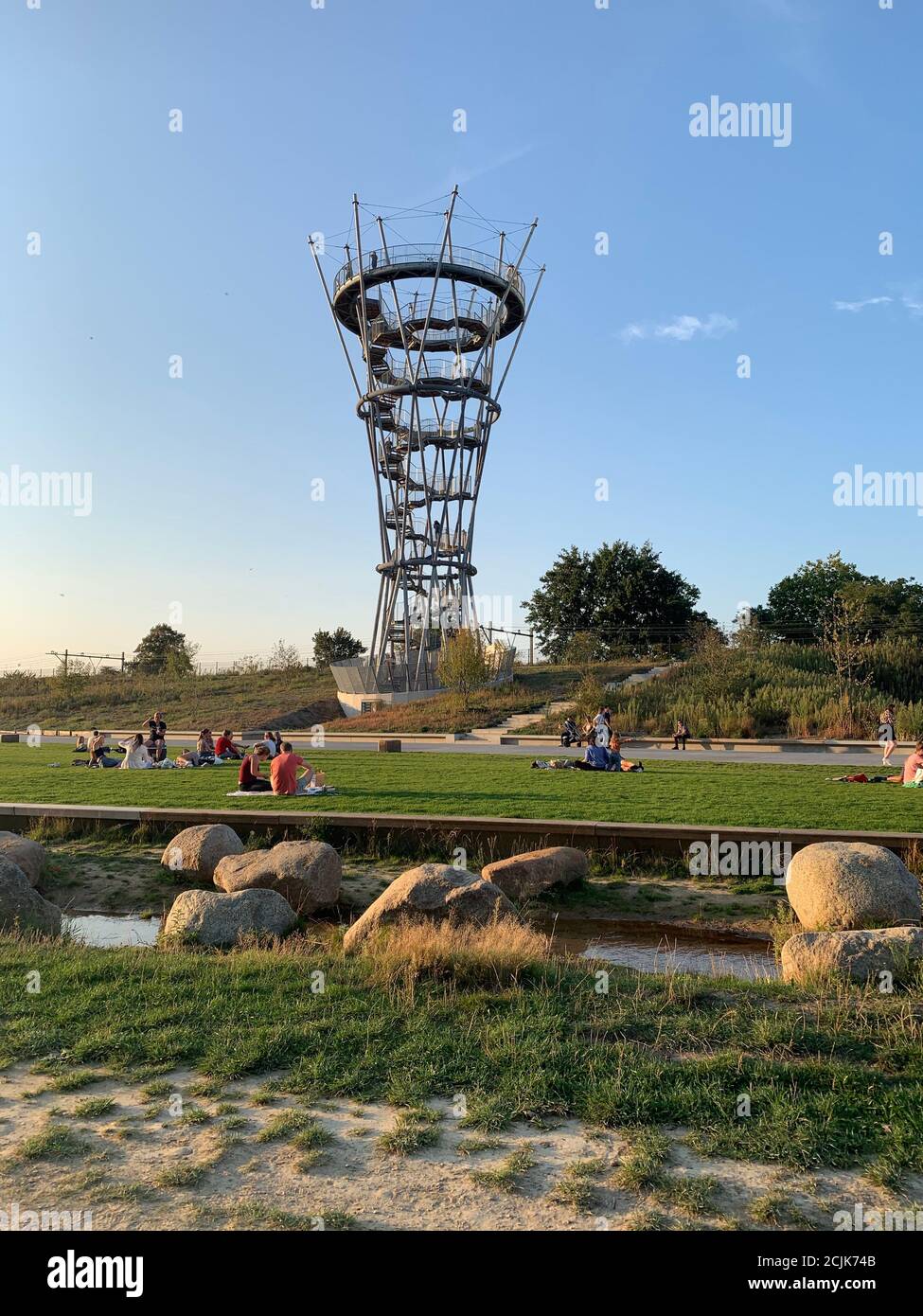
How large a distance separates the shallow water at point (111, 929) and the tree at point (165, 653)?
5245cm

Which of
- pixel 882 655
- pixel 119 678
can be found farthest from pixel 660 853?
pixel 119 678

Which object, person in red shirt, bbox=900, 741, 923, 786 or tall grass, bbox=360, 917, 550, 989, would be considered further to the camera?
person in red shirt, bbox=900, 741, 923, 786

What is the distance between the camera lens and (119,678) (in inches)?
2404

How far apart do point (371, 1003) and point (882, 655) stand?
34894 millimetres

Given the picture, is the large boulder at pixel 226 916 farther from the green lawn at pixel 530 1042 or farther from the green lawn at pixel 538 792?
the green lawn at pixel 538 792

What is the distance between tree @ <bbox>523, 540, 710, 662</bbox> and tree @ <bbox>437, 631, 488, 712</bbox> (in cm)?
1608

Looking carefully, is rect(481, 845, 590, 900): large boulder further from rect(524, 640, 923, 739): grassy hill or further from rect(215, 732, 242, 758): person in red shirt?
rect(524, 640, 923, 739): grassy hill

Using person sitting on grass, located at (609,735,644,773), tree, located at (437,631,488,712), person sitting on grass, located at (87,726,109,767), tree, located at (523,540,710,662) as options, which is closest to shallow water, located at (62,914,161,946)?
person sitting on grass, located at (609,735,644,773)

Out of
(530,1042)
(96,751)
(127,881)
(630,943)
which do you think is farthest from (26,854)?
(96,751)

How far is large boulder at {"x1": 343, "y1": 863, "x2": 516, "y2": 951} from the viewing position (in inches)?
320

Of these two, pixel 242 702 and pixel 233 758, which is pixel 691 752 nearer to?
pixel 233 758

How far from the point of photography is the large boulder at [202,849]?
12234mm

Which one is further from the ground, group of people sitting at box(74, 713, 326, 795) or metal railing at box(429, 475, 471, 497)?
metal railing at box(429, 475, 471, 497)
